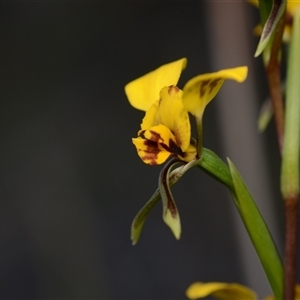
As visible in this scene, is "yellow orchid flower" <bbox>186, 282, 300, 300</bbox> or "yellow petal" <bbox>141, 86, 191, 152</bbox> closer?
"yellow petal" <bbox>141, 86, 191, 152</bbox>

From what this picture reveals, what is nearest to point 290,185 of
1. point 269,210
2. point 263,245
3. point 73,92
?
point 263,245

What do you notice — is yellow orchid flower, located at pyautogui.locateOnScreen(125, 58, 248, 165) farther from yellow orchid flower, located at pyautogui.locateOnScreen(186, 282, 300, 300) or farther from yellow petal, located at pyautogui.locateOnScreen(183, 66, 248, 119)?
yellow orchid flower, located at pyautogui.locateOnScreen(186, 282, 300, 300)

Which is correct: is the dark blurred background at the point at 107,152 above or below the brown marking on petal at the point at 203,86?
below

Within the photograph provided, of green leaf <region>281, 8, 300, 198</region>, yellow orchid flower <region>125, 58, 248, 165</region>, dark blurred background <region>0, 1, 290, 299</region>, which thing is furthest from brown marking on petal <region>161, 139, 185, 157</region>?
dark blurred background <region>0, 1, 290, 299</region>

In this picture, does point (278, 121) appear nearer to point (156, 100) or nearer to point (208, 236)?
point (156, 100)

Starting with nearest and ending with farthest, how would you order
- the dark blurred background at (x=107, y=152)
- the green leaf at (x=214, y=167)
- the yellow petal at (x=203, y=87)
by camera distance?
the yellow petal at (x=203, y=87) < the green leaf at (x=214, y=167) < the dark blurred background at (x=107, y=152)

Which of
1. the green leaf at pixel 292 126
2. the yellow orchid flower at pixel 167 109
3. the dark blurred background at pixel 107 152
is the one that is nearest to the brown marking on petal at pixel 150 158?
the yellow orchid flower at pixel 167 109

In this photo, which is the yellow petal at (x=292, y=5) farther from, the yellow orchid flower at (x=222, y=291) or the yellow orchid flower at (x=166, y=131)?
the yellow orchid flower at (x=222, y=291)
